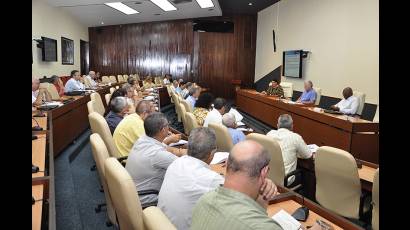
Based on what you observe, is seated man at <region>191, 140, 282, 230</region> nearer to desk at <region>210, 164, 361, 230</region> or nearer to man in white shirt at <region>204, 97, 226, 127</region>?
desk at <region>210, 164, 361, 230</region>

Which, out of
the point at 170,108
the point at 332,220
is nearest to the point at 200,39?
the point at 170,108

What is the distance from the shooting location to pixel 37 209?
1.78 m

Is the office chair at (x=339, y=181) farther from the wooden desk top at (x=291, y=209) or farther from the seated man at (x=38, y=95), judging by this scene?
the seated man at (x=38, y=95)

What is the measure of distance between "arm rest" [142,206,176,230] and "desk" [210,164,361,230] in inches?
34.1

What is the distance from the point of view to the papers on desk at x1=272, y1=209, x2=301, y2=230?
1.80 m

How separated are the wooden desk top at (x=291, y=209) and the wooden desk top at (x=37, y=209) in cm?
123

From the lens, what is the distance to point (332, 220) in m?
1.92

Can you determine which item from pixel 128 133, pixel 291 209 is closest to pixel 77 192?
pixel 128 133

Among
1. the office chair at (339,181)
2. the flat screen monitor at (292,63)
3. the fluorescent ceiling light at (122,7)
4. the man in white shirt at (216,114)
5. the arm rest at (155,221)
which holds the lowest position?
the office chair at (339,181)

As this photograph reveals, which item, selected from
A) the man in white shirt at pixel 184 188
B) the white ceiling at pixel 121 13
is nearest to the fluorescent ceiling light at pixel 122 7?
the white ceiling at pixel 121 13

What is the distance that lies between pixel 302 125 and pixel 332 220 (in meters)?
4.93

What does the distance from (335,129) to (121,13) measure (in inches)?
378

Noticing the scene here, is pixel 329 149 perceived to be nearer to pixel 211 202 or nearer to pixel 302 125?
pixel 211 202

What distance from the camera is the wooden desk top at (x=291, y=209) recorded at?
1.91 meters
